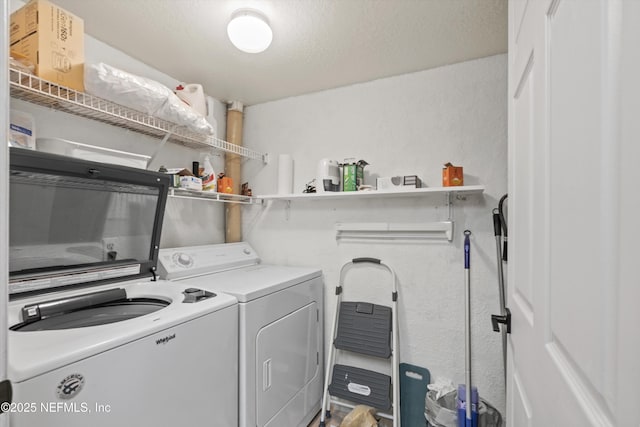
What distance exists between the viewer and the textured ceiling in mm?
1516

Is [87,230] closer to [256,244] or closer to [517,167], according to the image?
[256,244]

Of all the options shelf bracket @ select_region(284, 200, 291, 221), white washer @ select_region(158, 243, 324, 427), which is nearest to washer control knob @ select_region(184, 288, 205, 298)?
white washer @ select_region(158, 243, 324, 427)

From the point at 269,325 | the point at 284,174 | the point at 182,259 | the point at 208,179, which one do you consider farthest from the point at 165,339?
the point at 284,174

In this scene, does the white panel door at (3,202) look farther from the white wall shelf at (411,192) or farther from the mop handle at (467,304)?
the mop handle at (467,304)

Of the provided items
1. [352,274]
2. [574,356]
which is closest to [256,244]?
[352,274]

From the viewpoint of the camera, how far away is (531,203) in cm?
80

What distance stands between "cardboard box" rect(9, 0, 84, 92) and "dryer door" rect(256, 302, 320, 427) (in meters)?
1.58

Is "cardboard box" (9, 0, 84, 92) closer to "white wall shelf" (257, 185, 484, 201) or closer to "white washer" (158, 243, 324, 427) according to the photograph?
"white washer" (158, 243, 324, 427)

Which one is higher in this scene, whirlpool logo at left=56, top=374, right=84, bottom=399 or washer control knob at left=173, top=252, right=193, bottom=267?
washer control knob at left=173, top=252, right=193, bottom=267

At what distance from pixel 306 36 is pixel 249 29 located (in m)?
0.38

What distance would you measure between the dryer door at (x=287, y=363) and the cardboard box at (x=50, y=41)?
1576mm

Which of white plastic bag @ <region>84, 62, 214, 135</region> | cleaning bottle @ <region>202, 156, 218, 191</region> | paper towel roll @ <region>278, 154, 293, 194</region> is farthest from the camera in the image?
paper towel roll @ <region>278, 154, 293, 194</region>

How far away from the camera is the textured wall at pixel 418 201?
6.35 ft

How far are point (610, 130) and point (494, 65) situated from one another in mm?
1957
